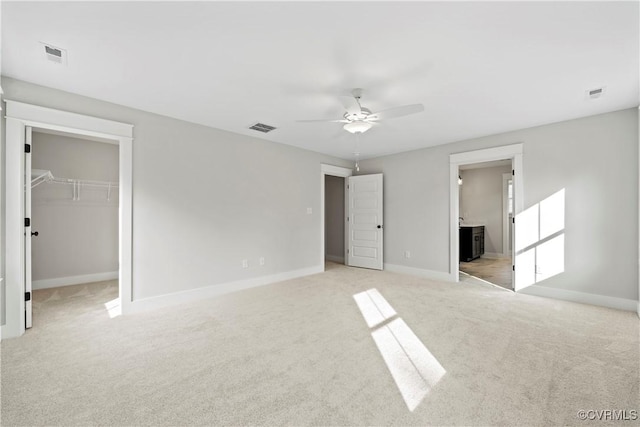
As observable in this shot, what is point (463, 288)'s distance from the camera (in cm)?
454

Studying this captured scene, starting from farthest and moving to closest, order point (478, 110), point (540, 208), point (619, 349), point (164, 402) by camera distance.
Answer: point (540, 208) < point (478, 110) < point (619, 349) < point (164, 402)

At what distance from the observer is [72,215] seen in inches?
188

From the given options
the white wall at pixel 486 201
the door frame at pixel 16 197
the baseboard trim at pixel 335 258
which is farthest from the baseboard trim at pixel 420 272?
the door frame at pixel 16 197

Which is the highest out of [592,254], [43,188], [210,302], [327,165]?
[327,165]

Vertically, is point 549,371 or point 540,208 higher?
point 540,208

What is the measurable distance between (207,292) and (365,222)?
3.46 meters

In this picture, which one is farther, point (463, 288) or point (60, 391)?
point (463, 288)

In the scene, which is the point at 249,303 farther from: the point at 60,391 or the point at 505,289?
the point at 505,289

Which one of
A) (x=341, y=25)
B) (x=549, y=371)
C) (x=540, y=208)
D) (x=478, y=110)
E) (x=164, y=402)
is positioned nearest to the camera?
(x=164, y=402)

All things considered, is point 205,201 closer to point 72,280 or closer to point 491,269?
point 72,280

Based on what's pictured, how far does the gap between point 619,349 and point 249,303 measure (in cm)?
380

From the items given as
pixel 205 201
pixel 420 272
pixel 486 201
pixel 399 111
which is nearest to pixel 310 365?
pixel 399 111

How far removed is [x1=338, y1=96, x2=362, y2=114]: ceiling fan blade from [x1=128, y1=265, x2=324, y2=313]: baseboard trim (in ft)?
10.1

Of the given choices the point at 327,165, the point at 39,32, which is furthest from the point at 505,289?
the point at 39,32
